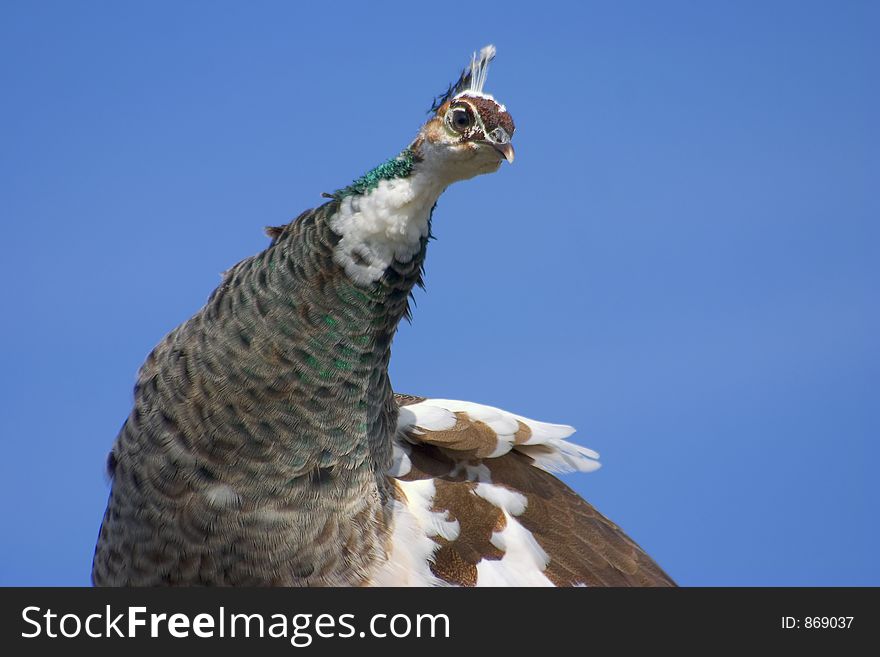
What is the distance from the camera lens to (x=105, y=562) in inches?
188

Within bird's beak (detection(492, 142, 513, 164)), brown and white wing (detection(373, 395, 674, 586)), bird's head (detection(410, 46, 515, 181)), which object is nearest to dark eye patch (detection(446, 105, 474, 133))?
bird's head (detection(410, 46, 515, 181))

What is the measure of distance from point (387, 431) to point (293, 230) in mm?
978

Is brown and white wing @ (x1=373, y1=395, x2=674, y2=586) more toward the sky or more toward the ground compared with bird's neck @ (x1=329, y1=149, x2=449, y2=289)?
more toward the ground

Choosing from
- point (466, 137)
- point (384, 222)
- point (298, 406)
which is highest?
point (466, 137)

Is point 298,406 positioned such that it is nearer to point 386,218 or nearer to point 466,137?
point 386,218

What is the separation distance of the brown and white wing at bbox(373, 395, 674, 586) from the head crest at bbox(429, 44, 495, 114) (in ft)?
5.04

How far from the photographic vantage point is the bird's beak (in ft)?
13.5

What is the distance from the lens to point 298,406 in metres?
4.44

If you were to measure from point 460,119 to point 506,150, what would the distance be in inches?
9.0

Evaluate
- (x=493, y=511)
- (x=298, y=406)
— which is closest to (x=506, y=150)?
(x=298, y=406)

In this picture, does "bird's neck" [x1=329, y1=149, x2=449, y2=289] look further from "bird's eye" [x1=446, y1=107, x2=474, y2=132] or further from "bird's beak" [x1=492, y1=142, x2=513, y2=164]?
"bird's beak" [x1=492, y1=142, x2=513, y2=164]
